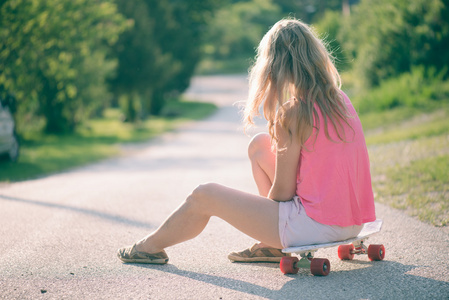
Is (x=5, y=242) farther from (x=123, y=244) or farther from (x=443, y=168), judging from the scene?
(x=443, y=168)

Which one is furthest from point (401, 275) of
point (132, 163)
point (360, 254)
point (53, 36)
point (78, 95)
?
point (78, 95)

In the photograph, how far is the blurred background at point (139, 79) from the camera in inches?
382

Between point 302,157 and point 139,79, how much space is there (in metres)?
19.3

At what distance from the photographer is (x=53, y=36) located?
1405cm

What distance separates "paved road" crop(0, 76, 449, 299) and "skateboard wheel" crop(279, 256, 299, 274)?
0.18 ft

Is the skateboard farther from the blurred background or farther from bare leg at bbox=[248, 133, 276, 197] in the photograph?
the blurred background

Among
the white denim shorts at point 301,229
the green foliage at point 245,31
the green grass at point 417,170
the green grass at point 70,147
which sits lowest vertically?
the green grass at point 70,147

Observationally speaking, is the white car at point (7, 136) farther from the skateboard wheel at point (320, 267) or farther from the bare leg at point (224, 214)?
the skateboard wheel at point (320, 267)

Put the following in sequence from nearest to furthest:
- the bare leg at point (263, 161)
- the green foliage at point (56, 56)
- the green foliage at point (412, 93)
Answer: the bare leg at point (263, 161), the green foliage at point (56, 56), the green foliage at point (412, 93)

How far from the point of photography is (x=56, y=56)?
15164 mm

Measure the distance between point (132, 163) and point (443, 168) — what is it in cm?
731

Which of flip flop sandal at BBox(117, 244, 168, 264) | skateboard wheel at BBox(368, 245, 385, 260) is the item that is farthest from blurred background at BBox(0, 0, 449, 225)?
flip flop sandal at BBox(117, 244, 168, 264)

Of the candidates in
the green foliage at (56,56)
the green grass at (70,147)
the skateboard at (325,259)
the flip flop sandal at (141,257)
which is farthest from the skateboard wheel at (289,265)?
the green foliage at (56,56)

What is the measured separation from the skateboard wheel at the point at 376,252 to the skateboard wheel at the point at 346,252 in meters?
0.14
